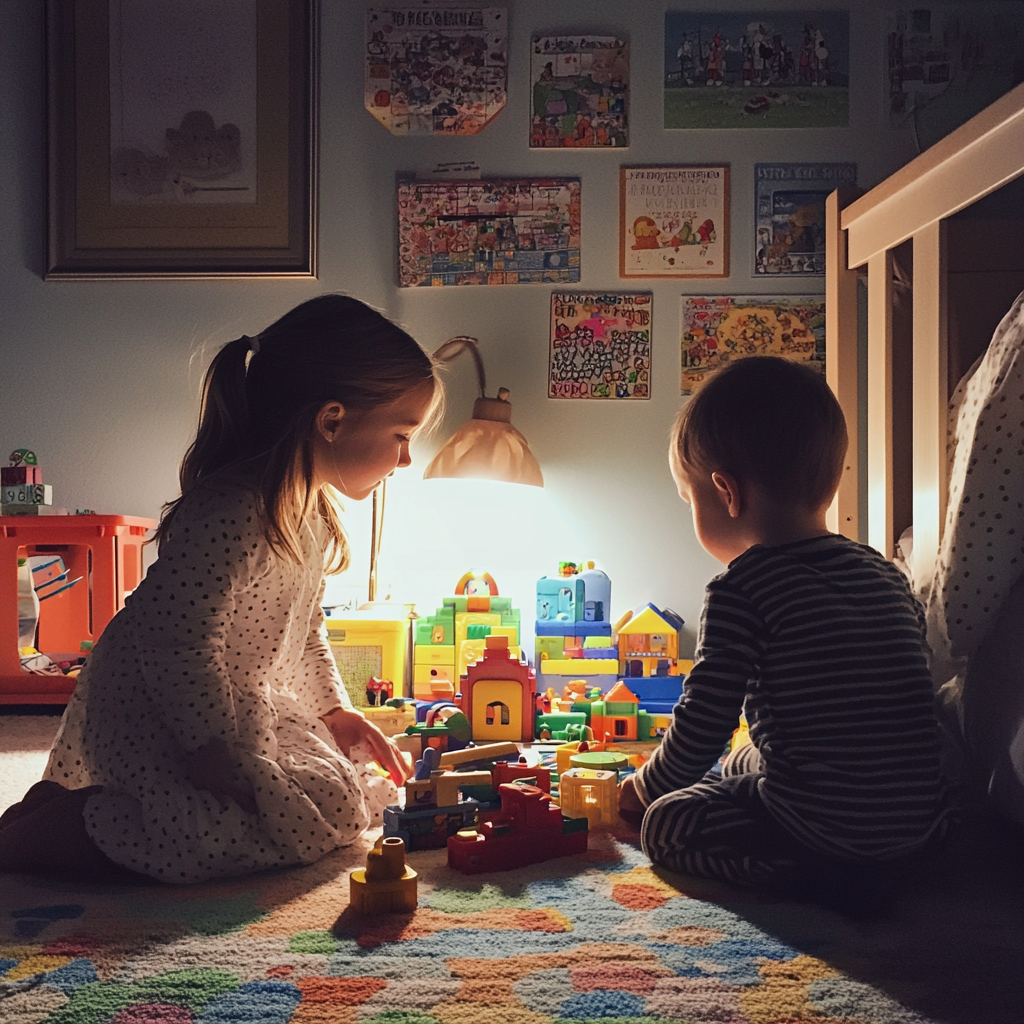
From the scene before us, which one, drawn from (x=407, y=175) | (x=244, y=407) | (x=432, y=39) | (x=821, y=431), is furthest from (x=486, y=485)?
(x=821, y=431)

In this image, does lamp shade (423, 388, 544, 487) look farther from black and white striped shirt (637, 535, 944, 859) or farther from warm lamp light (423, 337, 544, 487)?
black and white striped shirt (637, 535, 944, 859)

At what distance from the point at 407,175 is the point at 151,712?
142cm

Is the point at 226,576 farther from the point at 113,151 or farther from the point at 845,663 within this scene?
the point at 113,151

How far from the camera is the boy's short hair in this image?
0.96m

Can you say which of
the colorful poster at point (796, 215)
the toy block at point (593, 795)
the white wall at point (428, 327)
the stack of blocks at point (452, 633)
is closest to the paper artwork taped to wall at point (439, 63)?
the white wall at point (428, 327)

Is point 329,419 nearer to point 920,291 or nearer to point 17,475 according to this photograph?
point 920,291

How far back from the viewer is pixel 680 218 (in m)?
2.11

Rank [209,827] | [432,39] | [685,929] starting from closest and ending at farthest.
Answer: [685,929] < [209,827] < [432,39]

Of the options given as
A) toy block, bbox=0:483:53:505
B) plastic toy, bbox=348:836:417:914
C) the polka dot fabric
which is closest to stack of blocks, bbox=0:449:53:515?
toy block, bbox=0:483:53:505

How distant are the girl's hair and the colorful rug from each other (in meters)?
0.37

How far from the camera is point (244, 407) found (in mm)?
1101

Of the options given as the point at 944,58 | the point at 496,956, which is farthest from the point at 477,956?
the point at 944,58

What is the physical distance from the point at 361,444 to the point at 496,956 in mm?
571

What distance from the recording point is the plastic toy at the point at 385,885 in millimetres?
846
